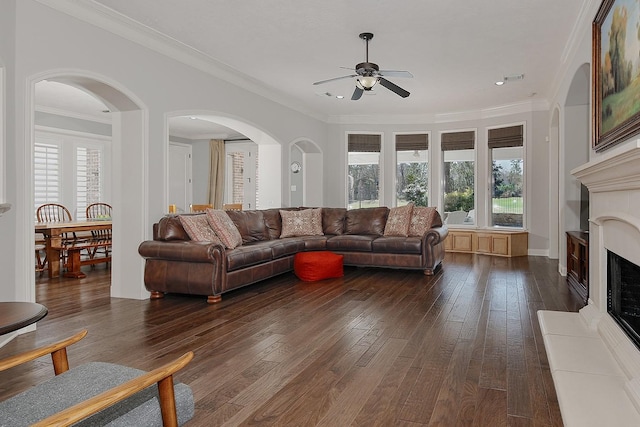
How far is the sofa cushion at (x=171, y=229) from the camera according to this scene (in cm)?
486

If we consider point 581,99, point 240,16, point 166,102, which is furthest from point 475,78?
point 166,102

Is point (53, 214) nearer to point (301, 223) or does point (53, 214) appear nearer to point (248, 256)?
point (301, 223)

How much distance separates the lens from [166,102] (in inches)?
201

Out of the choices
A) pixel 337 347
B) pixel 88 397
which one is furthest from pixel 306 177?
pixel 88 397

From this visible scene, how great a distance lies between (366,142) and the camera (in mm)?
9734

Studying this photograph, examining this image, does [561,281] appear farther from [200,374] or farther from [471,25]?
[200,374]

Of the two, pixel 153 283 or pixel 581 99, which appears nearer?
pixel 153 283

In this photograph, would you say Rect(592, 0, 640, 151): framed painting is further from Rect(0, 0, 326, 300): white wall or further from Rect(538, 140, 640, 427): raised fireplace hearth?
Rect(0, 0, 326, 300): white wall

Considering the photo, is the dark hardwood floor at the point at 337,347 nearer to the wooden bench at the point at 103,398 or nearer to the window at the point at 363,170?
the wooden bench at the point at 103,398

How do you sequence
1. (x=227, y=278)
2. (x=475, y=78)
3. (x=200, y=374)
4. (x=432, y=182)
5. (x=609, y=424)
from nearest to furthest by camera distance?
(x=609, y=424)
(x=200, y=374)
(x=227, y=278)
(x=475, y=78)
(x=432, y=182)

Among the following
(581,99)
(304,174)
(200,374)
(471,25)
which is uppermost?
(471,25)

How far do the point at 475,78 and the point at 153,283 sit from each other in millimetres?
5408

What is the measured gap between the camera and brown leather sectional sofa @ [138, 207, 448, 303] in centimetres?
457

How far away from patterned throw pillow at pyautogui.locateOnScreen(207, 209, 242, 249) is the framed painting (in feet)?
12.7
